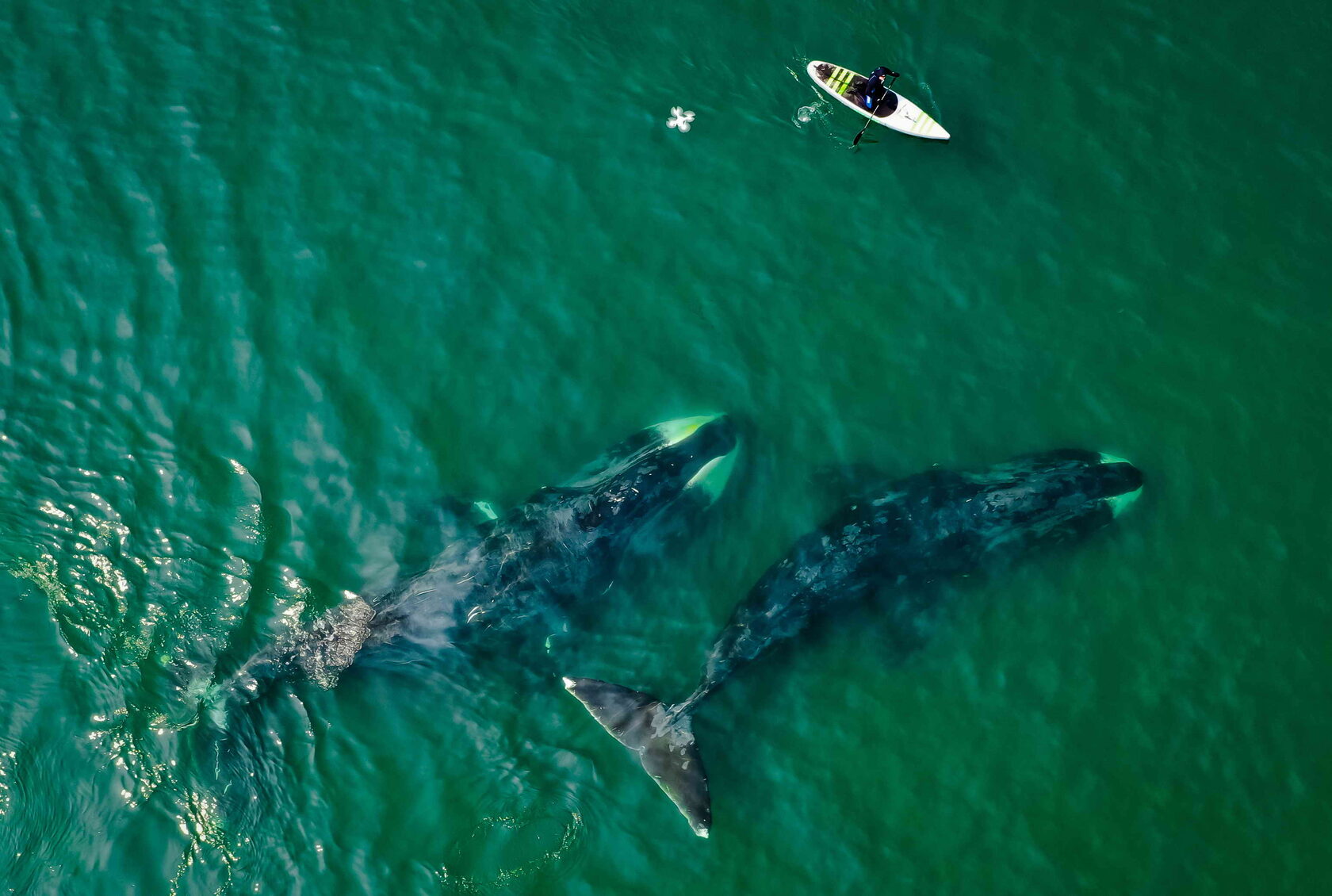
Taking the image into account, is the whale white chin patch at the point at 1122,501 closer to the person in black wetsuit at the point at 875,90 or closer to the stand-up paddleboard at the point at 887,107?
the stand-up paddleboard at the point at 887,107

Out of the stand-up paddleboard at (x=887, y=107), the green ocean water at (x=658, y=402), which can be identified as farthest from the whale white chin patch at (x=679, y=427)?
the stand-up paddleboard at (x=887, y=107)

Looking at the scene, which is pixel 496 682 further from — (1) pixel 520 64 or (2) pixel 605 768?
(1) pixel 520 64

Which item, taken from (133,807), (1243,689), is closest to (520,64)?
(133,807)

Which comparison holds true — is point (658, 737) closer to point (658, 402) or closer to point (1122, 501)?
point (658, 402)

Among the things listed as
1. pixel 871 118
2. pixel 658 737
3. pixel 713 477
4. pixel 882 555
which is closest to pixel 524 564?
pixel 658 737

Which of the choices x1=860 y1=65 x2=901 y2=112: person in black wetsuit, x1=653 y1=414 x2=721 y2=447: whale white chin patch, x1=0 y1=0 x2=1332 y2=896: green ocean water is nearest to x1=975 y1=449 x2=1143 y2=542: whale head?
x1=0 y1=0 x2=1332 y2=896: green ocean water

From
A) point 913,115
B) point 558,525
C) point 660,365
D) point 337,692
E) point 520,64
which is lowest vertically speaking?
point 337,692
